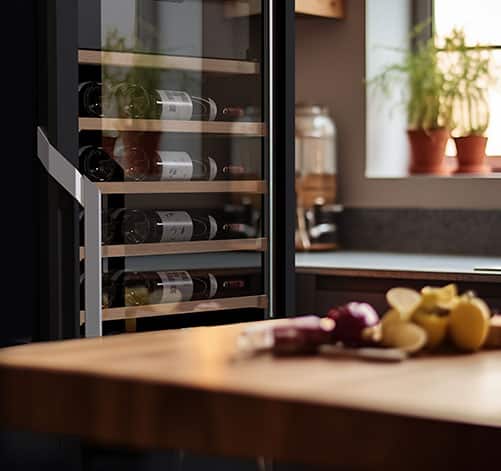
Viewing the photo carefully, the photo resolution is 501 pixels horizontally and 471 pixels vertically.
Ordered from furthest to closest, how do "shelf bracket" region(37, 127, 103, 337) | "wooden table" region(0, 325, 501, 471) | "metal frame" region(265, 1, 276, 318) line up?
"metal frame" region(265, 1, 276, 318) → "shelf bracket" region(37, 127, 103, 337) → "wooden table" region(0, 325, 501, 471)

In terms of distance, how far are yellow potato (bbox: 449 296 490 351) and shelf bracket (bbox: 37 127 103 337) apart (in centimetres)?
111

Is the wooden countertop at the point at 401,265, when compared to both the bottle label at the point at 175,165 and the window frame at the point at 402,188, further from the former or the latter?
the bottle label at the point at 175,165

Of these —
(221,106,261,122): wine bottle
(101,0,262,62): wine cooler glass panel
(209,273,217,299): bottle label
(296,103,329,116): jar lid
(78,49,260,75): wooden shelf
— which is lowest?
(209,273,217,299): bottle label

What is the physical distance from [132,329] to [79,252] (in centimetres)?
32

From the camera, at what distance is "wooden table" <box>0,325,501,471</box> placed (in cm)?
128

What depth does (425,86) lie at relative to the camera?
407 cm

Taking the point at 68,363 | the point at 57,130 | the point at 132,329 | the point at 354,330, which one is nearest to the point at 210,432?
the point at 68,363

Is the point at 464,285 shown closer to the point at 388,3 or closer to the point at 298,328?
the point at 388,3

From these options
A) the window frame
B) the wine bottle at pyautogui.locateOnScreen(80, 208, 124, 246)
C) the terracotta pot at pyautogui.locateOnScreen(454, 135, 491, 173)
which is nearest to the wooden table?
the wine bottle at pyautogui.locateOnScreen(80, 208, 124, 246)

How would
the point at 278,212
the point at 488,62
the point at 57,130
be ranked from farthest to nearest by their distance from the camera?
the point at 488,62, the point at 278,212, the point at 57,130

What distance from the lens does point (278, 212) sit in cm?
315

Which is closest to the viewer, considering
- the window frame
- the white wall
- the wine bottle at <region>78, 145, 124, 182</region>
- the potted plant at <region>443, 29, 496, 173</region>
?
the wine bottle at <region>78, 145, 124, 182</region>

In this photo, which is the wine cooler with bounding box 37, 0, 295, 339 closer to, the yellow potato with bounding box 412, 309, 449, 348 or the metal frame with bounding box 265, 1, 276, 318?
the metal frame with bounding box 265, 1, 276, 318

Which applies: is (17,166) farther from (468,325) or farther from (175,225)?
(468,325)
